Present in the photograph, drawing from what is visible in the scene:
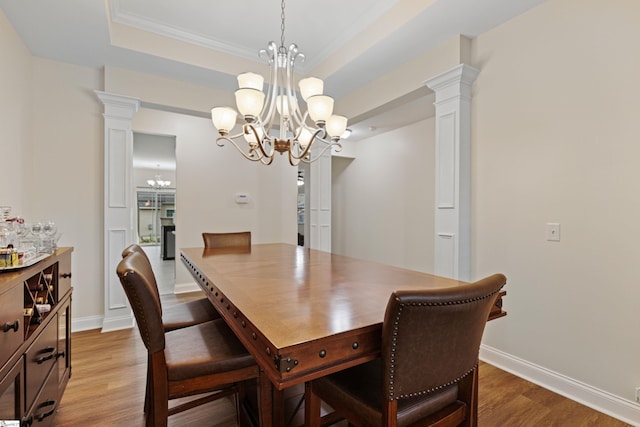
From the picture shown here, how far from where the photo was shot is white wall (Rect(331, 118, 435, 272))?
4.47 metres

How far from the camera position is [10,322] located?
107cm

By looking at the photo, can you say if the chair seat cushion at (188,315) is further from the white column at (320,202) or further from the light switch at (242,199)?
the light switch at (242,199)

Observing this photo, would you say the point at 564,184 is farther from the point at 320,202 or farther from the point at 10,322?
the point at 10,322

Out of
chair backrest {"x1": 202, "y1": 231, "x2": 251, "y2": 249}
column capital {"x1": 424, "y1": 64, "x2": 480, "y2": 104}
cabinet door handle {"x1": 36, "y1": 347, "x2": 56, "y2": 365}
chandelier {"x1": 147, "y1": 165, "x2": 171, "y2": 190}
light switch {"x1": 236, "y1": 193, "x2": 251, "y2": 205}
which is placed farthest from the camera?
chandelier {"x1": 147, "y1": 165, "x2": 171, "y2": 190}

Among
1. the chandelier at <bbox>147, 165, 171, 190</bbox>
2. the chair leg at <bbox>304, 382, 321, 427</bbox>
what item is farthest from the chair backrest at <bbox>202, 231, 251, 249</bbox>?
the chandelier at <bbox>147, 165, 171, 190</bbox>

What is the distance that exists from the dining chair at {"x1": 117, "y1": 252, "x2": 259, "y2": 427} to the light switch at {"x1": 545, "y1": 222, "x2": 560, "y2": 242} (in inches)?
78.4

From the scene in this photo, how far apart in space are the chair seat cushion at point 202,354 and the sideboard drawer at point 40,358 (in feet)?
1.63

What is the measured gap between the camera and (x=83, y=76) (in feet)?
9.69

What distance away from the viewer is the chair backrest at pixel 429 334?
33.5 inches

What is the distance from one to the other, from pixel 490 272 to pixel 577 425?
3.26 feet

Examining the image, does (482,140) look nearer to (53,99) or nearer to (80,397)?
(80,397)

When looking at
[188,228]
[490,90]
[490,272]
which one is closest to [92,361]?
[188,228]

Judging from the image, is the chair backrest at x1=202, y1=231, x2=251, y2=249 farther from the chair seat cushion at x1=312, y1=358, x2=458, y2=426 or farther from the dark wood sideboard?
the chair seat cushion at x1=312, y1=358, x2=458, y2=426

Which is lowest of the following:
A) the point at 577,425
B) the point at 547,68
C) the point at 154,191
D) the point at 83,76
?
the point at 577,425
